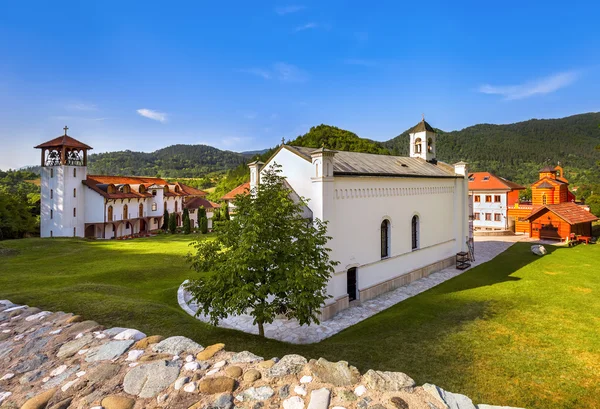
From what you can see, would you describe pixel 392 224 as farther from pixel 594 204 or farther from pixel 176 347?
pixel 594 204

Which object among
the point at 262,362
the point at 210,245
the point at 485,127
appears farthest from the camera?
the point at 485,127

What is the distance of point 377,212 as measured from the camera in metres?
15.2

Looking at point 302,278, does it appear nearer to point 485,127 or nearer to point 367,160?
point 367,160

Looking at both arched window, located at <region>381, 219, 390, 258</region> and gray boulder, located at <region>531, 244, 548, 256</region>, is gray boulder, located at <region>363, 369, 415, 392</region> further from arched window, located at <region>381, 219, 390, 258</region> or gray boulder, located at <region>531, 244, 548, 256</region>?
gray boulder, located at <region>531, 244, 548, 256</region>

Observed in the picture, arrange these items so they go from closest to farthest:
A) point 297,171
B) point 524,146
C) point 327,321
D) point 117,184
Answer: point 327,321
point 297,171
point 117,184
point 524,146

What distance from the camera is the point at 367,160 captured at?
17.1m

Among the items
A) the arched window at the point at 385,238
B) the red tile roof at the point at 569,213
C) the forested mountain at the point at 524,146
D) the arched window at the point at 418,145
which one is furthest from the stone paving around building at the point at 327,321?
the forested mountain at the point at 524,146

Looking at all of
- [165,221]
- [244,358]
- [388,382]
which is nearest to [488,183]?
[388,382]

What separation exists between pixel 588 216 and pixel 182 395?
3871cm

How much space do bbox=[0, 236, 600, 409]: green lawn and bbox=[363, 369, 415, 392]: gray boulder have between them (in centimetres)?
368

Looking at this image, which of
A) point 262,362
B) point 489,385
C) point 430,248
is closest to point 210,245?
point 262,362

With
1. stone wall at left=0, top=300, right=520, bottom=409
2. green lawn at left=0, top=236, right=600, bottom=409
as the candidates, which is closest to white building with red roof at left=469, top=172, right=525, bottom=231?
green lawn at left=0, top=236, right=600, bottom=409

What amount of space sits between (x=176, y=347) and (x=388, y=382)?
2967 millimetres

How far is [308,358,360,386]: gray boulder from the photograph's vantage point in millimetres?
3748
